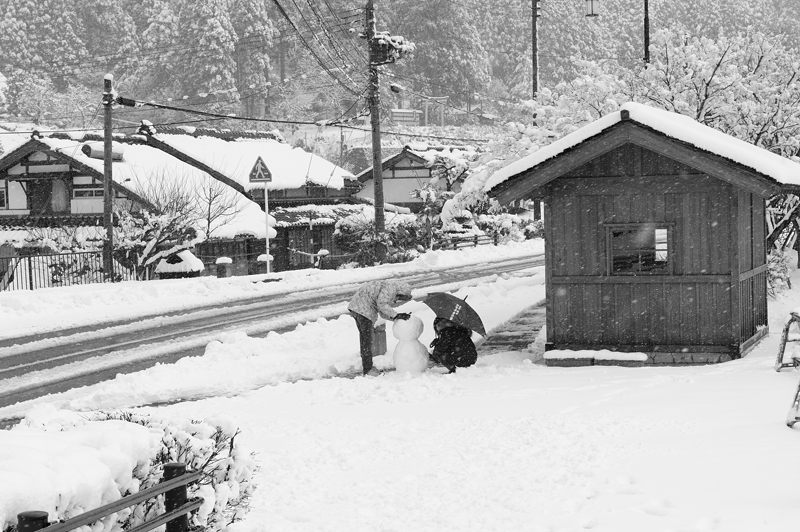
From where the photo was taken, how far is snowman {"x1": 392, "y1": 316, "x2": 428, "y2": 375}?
46.5 ft

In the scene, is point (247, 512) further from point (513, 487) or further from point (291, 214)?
point (291, 214)

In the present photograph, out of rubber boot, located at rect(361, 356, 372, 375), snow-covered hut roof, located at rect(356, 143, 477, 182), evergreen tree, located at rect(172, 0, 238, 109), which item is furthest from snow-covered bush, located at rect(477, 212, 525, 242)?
rubber boot, located at rect(361, 356, 372, 375)

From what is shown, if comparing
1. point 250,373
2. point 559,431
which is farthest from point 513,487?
point 250,373

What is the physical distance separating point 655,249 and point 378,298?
4.34 m

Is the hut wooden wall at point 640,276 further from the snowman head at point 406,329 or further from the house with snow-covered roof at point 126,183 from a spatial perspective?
the house with snow-covered roof at point 126,183

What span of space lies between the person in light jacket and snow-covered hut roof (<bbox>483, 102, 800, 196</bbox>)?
2.28m

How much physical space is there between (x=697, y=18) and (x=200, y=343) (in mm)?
84903

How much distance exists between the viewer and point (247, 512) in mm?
7207

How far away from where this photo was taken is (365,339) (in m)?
14.6

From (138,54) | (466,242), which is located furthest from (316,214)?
(138,54)

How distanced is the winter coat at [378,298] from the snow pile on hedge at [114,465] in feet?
24.4

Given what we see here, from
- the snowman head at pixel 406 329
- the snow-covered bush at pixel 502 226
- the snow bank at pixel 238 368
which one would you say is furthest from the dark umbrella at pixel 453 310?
the snow-covered bush at pixel 502 226

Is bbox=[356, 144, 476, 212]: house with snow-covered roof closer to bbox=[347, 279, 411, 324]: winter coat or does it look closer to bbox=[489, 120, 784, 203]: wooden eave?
bbox=[489, 120, 784, 203]: wooden eave

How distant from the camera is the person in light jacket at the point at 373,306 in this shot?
1431cm
